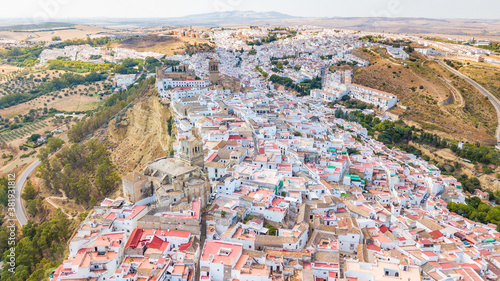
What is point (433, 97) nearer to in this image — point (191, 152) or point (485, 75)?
point (485, 75)

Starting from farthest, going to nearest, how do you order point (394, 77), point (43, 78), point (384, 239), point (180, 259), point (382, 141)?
point (43, 78)
point (394, 77)
point (382, 141)
point (384, 239)
point (180, 259)

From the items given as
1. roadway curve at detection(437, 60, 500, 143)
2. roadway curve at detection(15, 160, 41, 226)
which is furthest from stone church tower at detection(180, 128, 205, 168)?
roadway curve at detection(437, 60, 500, 143)

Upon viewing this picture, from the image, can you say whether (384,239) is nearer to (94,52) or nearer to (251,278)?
(251,278)

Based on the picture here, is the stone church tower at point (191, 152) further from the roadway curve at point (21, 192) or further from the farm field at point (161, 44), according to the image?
the farm field at point (161, 44)

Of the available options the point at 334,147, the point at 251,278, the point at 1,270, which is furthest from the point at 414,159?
the point at 1,270

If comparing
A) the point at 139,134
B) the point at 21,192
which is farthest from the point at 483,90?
the point at 21,192

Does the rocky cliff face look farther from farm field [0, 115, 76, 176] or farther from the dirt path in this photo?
the dirt path
